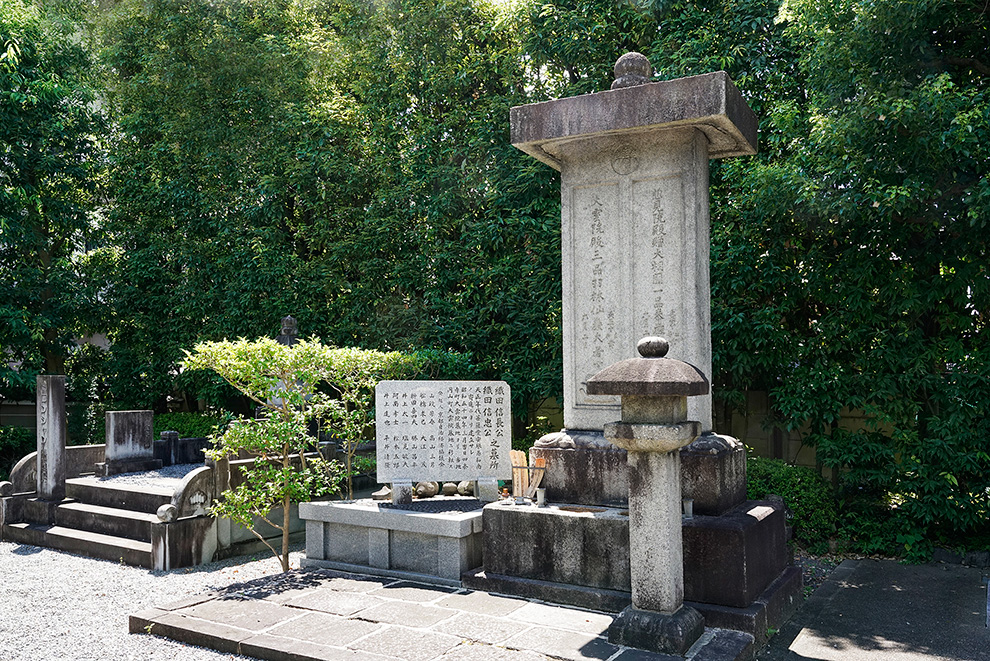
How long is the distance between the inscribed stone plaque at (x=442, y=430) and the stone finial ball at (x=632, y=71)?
2869 millimetres

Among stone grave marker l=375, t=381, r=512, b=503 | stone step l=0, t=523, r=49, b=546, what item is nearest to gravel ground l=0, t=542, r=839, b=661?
stone step l=0, t=523, r=49, b=546

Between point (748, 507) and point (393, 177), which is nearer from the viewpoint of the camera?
point (748, 507)

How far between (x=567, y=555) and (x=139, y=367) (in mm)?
11328

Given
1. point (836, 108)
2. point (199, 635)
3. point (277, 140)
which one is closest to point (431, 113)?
point (277, 140)

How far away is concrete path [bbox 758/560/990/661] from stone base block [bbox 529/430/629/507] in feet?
4.88

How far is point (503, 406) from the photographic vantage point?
6.89m

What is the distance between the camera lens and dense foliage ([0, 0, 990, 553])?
24.0 ft

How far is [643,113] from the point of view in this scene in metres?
5.48

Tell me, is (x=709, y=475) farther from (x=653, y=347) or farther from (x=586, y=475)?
(x=653, y=347)

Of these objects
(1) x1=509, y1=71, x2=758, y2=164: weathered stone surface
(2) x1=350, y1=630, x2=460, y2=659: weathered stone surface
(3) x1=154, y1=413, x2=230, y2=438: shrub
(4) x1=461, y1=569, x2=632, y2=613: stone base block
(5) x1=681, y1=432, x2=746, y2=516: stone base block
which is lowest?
(2) x1=350, y1=630, x2=460, y2=659: weathered stone surface

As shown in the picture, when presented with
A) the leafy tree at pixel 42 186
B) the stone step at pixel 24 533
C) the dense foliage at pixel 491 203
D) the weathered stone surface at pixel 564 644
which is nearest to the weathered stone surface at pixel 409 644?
the weathered stone surface at pixel 564 644

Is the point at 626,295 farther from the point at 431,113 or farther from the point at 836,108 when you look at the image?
the point at 431,113

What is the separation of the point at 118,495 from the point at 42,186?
318 inches

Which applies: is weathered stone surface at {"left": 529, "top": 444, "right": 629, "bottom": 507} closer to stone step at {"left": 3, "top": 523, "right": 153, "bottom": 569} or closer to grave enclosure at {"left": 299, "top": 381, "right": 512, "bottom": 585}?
grave enclosure at {"left": 299, "top": 381, "right": 512, "bottom": 585}
